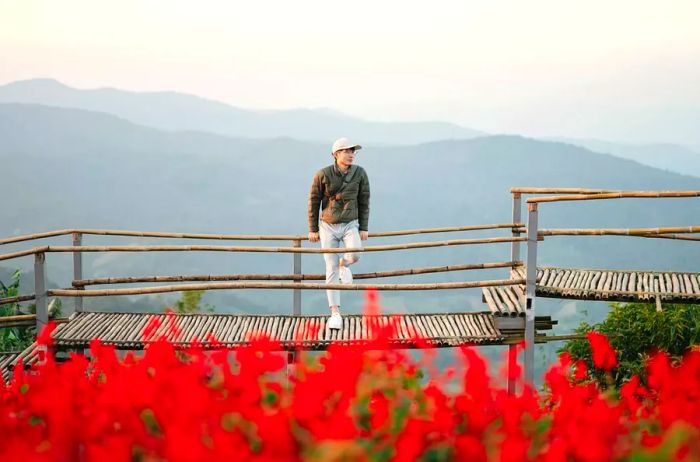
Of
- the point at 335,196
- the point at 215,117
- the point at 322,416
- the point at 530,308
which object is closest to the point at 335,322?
the point at 335,196

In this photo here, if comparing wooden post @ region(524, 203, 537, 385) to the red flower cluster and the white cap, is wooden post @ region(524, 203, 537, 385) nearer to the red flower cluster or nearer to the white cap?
the white cap

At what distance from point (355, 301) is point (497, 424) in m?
46.7

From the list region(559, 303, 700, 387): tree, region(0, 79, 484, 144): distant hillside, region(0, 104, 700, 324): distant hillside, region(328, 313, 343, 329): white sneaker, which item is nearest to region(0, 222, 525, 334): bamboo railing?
region(328, 313, 343, 329): white sneaker

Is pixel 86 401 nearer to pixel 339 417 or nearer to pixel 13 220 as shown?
pixel 339 417

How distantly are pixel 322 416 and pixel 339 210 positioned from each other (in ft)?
13.3

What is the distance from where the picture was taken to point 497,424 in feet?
7.98

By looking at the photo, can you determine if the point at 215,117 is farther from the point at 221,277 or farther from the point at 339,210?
the point at 339,210

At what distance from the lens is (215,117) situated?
9412 centimetres

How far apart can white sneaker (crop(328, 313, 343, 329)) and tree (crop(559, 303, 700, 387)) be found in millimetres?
2971

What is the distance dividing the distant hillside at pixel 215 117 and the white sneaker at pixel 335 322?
263ft

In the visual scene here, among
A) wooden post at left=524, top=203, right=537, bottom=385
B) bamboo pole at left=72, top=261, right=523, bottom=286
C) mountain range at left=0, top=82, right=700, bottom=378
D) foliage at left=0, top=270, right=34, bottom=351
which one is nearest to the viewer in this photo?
wooden post at left=524, top=203, right=537, bottom=385

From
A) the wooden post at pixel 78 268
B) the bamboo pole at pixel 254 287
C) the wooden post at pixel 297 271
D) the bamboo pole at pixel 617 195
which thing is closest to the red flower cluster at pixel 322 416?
the bamboo pole at pixel 254 287

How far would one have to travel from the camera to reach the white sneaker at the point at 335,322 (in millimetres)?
6219

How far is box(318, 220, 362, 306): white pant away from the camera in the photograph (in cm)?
621
